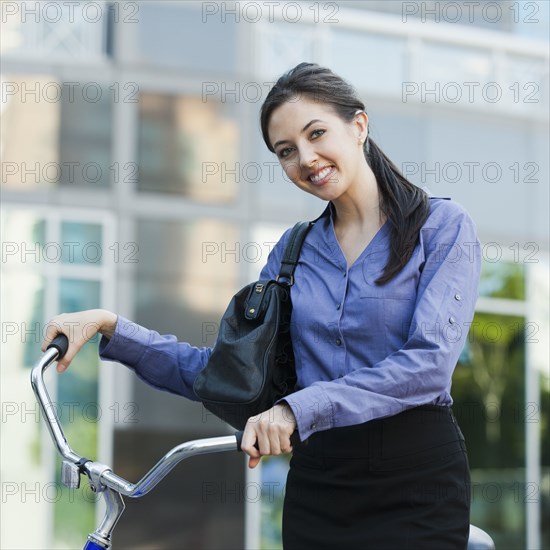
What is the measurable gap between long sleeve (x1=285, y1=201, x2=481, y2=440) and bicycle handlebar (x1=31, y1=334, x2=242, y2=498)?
7.6 inches

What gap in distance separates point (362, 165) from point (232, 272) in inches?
225

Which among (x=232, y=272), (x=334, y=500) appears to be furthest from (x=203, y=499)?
(x=334, y=500)

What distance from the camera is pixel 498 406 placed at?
855cm

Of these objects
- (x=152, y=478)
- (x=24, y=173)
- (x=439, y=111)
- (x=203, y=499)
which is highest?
(x=439, y=111)

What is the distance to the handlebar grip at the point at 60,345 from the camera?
243cm

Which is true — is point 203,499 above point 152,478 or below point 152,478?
below

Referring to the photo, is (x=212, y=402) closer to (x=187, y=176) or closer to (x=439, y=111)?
(x=187, y=176)

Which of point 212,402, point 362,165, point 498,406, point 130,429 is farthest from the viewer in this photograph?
point 498,406

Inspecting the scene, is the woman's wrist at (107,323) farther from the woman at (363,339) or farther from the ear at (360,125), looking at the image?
the ear at (360,125)

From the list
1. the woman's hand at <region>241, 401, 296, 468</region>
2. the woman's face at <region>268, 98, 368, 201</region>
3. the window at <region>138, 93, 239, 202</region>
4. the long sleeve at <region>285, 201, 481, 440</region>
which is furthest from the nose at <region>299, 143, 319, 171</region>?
the window at <region>138, 93, 239, 202</region>

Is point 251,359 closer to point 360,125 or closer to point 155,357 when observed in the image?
point 155,357

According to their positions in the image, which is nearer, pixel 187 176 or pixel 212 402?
pixel 212 402

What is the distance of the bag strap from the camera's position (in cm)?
258

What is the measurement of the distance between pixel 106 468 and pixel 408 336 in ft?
2.25
